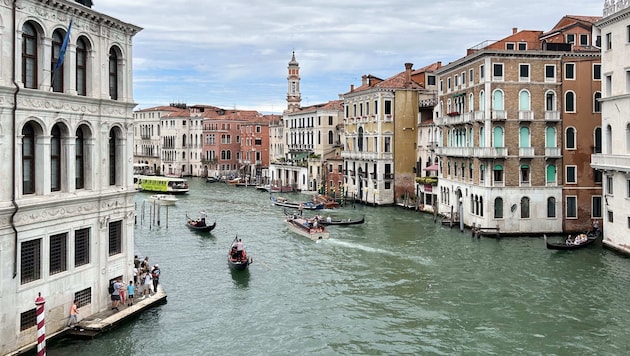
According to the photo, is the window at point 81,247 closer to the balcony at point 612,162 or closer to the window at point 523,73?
the balcony at point 612,162

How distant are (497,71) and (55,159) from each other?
70.6 ft

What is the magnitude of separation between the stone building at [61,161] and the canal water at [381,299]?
53.2 inches

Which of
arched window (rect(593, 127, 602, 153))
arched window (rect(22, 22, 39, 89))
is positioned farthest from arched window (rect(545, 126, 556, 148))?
arched window (rect(22, 22, 39, 89))

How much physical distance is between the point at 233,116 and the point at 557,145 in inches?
2261

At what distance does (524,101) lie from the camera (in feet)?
93.5

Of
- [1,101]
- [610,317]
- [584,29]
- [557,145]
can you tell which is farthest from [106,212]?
[584,29]

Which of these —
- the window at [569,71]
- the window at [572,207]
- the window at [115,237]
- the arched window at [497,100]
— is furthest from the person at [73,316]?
the window at [569,71]

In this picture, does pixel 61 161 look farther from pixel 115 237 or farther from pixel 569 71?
pixel 569 71

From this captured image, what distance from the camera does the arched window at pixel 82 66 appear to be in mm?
13812

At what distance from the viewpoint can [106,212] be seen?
14.5 meters

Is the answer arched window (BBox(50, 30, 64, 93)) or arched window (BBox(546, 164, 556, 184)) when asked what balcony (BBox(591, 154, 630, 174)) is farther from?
arched window (BBox(50, 30, 64, 93))

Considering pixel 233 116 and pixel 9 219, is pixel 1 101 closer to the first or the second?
pixel 9 219

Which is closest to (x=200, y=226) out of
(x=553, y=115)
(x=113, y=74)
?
(x=113, y=74)

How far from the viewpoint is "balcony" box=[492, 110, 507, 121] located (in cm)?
2823
